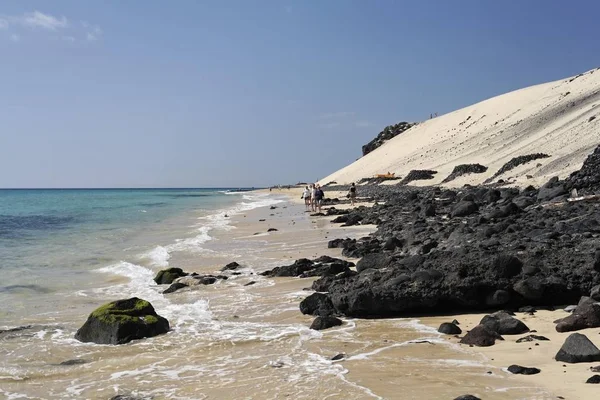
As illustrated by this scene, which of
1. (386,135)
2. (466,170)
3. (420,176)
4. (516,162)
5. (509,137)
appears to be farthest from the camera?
(386,135)

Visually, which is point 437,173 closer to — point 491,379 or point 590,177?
point 590,177

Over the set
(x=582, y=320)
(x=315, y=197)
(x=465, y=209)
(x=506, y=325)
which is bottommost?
(x=506, y=325)

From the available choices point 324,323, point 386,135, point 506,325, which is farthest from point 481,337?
point 386,135

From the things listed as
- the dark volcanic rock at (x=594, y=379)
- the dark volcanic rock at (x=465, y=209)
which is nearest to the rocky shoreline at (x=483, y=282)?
the dark volcanic rock at (x=594, y=379)

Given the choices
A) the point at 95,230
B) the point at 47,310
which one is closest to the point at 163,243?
the point at 95,230

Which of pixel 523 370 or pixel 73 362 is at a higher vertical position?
pixel 523 370

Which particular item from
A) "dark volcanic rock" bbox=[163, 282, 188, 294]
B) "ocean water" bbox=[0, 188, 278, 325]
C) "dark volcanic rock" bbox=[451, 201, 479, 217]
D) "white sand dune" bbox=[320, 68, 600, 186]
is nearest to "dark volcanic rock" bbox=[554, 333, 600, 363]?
"dark volcanic rock" bbox=[163, 282, 188, 294]

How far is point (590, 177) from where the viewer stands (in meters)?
21.9

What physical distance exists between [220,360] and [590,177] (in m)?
18.8

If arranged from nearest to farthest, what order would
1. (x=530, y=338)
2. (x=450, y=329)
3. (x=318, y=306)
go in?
(x=530, y=338)
(x=450, y=329)
(x=318, y=306)

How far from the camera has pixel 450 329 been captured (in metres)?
8.29

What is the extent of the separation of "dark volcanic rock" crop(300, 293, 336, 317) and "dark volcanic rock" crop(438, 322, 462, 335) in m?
2.11

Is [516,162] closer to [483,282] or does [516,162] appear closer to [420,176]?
[420,176]

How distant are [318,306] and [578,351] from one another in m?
4.62
